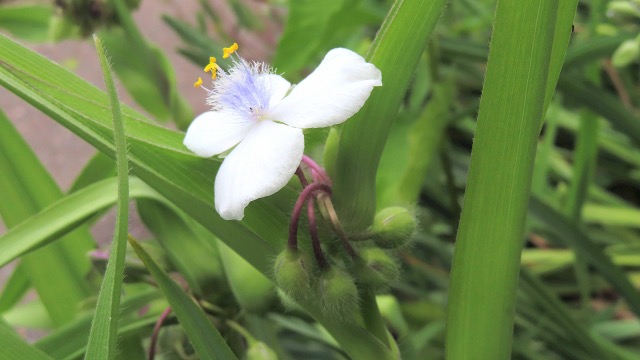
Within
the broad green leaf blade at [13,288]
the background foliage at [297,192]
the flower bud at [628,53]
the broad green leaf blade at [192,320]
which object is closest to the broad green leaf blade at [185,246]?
the background foliage at [297,192]

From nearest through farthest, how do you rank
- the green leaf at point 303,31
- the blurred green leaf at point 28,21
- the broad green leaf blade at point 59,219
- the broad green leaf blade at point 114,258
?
the broad green leaf blade at point 114,258 → the broad green leaf blade at point 59,219 → the green leaf at point 303,31 → the blurred green leaf at point 28,21

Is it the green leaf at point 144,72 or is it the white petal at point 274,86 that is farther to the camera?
the green leaf at point 144,72

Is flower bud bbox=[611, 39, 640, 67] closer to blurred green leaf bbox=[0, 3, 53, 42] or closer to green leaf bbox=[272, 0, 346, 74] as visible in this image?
green leaf bbox=[272, 0, 346, 74]

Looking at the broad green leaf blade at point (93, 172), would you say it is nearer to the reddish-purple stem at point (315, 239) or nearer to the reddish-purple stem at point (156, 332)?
the reddish-purple stem at point (156, 332)

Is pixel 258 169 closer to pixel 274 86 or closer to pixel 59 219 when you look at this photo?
pixel 274 86

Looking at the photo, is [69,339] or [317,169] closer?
[317,169]

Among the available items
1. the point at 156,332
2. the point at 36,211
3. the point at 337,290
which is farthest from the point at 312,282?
the point at 36,211
